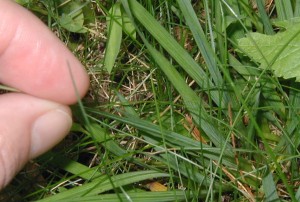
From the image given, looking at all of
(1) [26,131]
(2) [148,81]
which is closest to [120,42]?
(2) [148,81]

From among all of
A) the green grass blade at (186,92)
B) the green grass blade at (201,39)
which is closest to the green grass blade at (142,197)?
the green grass blade at (186,92)

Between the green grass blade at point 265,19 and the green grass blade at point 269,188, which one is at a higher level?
the green grass blade at point 265,19

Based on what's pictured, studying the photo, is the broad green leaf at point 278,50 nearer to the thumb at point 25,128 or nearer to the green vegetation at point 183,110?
the green vegetation at point 183,110

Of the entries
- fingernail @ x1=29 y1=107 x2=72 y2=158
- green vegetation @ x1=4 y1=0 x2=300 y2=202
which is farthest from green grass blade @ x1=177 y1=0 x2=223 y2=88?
fingernail @ x1=29 y1=107 x2=72 y2=158

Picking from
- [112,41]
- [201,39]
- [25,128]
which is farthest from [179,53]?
[25,128]

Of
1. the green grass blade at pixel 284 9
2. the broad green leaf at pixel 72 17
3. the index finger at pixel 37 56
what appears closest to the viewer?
the index finger at pixel 37 56

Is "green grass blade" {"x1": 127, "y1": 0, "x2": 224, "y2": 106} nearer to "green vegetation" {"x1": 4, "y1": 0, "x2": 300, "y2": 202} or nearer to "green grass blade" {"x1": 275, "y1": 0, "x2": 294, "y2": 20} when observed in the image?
"green vegetation" {"x1": 4, "y1": 0, "x2": 300, "y2": 202}
